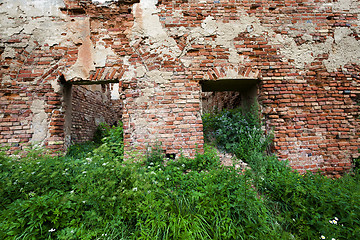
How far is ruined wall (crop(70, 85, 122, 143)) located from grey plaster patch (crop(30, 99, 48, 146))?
64.4 inches

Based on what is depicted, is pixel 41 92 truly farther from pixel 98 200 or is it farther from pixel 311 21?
pixel 311 21

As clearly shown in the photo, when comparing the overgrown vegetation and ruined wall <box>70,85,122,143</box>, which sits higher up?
ruined wall <box>70,85,122,143</box>

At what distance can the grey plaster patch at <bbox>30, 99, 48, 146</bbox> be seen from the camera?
3571mm

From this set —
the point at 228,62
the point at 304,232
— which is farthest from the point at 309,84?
the point at 304,232

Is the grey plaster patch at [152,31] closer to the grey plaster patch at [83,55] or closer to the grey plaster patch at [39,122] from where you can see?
the grey plaster patch at [83,55]

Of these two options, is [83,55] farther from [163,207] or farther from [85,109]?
[163,207]

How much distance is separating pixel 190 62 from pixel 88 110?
4908mm

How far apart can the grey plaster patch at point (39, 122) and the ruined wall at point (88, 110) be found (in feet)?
5.37

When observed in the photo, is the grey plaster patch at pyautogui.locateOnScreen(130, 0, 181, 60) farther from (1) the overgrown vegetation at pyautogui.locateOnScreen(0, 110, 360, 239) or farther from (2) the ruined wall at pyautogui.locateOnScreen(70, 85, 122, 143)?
(2) the ruined wall at pyautogui.locateOnScreen(70, 85, 122, 143)

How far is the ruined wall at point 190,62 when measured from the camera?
359cm

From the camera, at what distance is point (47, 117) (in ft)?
12.0

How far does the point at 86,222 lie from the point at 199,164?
5.89 feet

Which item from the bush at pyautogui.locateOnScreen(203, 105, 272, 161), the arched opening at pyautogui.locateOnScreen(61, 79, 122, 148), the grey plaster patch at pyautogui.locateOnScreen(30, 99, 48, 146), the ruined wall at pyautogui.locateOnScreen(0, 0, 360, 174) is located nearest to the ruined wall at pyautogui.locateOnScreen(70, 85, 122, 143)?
the arched opening at pyautogui.locateOnScreen(61, 79, 122, 148)

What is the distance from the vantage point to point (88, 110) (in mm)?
6637
